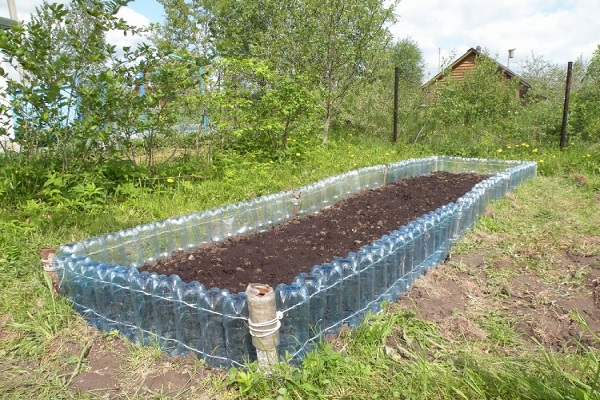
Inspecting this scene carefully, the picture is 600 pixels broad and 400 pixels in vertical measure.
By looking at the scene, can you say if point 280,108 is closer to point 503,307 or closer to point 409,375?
point 503,307

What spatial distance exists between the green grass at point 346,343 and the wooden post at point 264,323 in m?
0.08

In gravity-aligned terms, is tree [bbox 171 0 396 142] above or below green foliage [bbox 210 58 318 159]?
above

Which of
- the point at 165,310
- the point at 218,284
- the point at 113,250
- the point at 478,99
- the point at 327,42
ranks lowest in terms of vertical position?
the point at 218,284

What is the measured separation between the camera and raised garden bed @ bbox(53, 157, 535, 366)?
224 centimetres

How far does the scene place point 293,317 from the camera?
223cm

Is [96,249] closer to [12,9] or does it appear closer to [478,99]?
[12,9]

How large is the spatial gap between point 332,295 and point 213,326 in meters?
0.71

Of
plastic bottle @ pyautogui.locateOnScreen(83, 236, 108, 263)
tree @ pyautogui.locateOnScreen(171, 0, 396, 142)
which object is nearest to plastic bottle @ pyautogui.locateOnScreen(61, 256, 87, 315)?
plastic bottle @ pyautogui.locateOnScreen(83, 236, 108, 263)

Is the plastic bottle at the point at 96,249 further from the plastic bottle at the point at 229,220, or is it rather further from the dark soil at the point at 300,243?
the plastic bottle at the point at 229,220

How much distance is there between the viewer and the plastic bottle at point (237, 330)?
2170 millimetres

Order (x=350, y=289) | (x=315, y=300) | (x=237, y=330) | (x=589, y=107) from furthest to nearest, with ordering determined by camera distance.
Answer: (x=589, y=107) → (x=350, y=289) → (x=315, y=300) → (x=237, y=330)

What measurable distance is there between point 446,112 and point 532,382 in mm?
9892

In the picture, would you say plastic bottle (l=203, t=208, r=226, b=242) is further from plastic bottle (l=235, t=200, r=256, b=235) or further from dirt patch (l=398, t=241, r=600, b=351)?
dirt patch (l=398, t=241, r=600, b=351)

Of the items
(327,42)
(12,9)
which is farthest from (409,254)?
(12,9)
